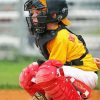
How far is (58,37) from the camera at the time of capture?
545 centimetres

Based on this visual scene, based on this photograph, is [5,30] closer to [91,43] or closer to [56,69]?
[91,43]

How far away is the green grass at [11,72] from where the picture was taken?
26.8 feet

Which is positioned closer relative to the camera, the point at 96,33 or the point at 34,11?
the point at 34,11

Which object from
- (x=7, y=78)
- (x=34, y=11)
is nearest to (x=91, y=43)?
(x=7, y=78)

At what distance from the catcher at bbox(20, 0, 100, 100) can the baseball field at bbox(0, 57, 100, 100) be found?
144 centimetres

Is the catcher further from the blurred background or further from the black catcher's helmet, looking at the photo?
the blurred background

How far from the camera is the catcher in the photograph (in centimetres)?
531

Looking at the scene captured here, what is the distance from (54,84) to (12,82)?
328 cm

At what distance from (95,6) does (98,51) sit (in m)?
1.01

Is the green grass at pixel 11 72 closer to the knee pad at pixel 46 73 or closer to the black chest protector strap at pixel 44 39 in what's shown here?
the black chest protector strap at pixel 44 39

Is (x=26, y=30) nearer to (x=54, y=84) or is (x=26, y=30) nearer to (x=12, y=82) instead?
(x=12, y=82)

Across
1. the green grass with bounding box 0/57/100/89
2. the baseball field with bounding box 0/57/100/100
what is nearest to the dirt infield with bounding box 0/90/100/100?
the baseball field with bounding box 0/57/100/100

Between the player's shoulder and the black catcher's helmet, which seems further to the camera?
the black catcher's helmet

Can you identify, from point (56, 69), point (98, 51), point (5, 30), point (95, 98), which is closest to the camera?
point (56, 69)
